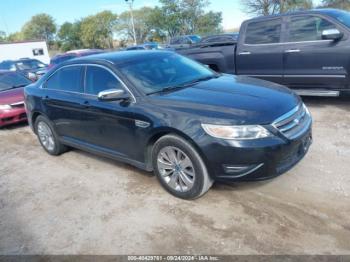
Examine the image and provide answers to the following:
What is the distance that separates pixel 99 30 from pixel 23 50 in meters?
31.9

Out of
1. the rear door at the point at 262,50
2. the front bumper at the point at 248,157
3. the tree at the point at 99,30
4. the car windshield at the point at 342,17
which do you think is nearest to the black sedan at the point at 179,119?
the front bumper at the point at 248,157

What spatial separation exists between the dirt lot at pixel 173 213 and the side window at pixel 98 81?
1.24 meters

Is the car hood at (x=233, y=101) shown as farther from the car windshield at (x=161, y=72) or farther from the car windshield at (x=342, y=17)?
the car windshield at (x=342, y=17)

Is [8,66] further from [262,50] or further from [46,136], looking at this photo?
[262,50]

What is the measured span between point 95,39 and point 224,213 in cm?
6343

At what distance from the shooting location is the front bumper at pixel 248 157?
3080 millimetres

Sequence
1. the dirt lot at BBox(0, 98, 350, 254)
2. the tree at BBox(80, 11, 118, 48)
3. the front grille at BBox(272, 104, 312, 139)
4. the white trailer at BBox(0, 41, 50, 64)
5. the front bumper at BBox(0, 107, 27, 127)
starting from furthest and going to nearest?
the tree at BBox(80, 11, 118, 48)
the white trailer at BBox(0, 41, 50, 64)
the front bumper at BBox(0, 107, 27, 127)
the front grille at BBox(272, 104, 312, 139)
the dirt lot at BBox(0, 98, 350, 254)

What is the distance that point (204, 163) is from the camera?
10.8 ft

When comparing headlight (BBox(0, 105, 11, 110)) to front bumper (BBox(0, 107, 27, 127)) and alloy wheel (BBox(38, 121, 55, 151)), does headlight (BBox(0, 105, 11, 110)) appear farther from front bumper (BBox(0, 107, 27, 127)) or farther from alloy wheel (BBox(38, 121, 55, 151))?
alloy wheel (BBox(38, 121, 55, 151))

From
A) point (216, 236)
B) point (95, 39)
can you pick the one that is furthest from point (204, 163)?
point (95, 39)

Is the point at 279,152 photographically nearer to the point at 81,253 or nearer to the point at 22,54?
the point at 81,253

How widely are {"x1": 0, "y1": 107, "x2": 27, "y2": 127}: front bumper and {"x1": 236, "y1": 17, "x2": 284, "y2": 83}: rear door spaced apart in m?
5.42

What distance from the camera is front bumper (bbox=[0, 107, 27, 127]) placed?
7.72 metres

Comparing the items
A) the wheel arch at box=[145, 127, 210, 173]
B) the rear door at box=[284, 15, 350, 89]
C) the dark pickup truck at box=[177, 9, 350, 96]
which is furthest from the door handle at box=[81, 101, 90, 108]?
the rear door at box=[284, 15, 350, 89]
